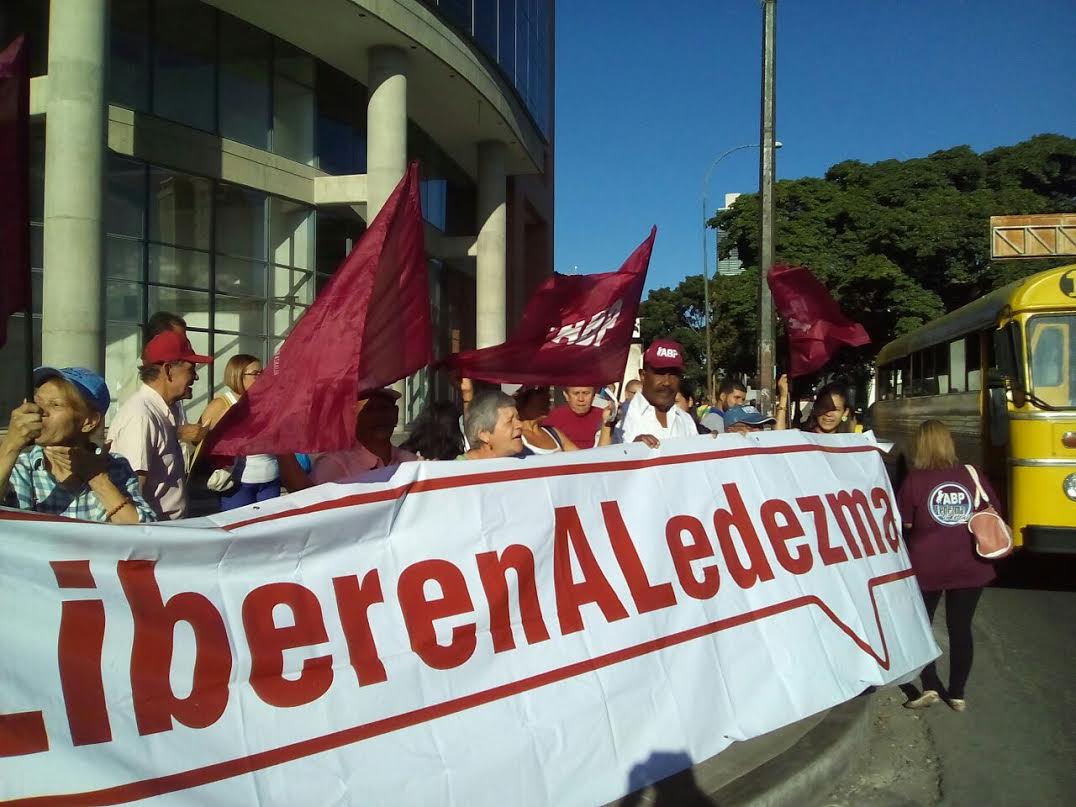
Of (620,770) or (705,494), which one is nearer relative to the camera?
(620,770)

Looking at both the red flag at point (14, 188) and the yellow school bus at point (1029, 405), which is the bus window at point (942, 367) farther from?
the red flag at point (14, 188)

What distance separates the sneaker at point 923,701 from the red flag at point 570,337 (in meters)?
2.42

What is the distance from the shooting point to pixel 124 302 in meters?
13.0

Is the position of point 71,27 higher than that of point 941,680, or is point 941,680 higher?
point 71,27

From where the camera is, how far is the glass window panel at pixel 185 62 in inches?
529

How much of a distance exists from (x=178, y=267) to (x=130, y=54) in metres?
3.04

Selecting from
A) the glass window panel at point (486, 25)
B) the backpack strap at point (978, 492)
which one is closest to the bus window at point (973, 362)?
the backpack strap at point (978, 492)

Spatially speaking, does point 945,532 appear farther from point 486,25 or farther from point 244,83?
point 486,25

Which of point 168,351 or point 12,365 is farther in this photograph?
point 12,365

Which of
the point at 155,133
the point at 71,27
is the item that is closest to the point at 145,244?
the point at 155,133

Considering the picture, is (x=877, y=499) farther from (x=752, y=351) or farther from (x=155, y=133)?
(x=752, y=351)

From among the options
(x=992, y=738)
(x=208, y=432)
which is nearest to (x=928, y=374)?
(x=992, y=738)

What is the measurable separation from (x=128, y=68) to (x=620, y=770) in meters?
12.8

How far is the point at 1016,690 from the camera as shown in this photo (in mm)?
5453
